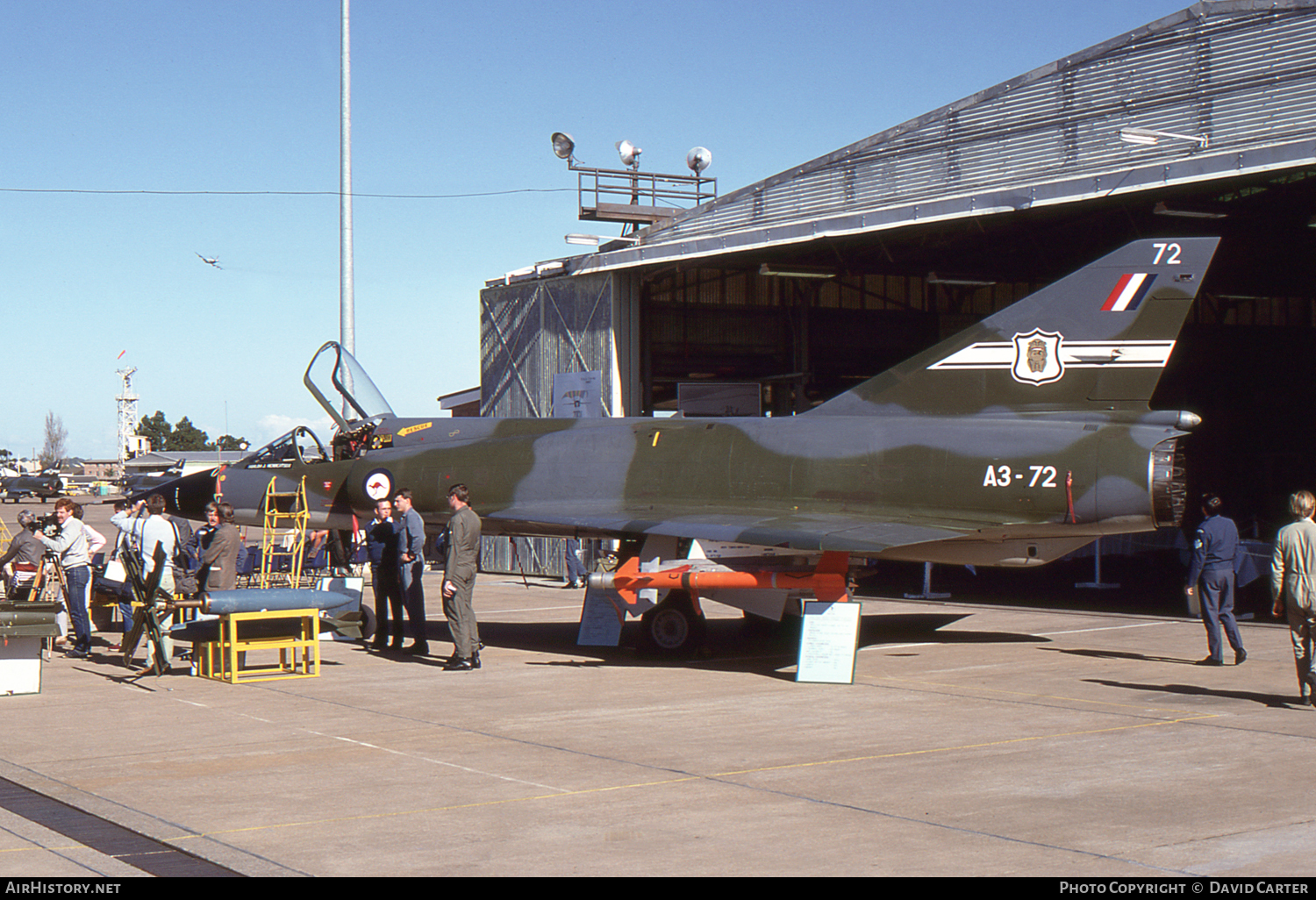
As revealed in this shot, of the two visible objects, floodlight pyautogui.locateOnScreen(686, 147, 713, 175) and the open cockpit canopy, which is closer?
the open cockpit canopy

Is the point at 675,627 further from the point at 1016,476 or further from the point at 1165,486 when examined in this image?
the point at 1165,486

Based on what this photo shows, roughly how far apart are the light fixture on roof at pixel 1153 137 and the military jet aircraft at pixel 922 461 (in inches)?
234

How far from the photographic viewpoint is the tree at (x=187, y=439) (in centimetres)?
13400

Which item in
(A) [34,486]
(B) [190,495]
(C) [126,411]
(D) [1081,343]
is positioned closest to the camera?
(D) [1081,343]

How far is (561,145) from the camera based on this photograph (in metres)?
29.7

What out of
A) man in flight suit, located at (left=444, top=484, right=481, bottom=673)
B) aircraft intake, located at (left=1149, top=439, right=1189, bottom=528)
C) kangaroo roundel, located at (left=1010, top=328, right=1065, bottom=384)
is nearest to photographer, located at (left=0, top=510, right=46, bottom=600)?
man in flight suit, located at (left=444, top=484, right=481, bottom=673)

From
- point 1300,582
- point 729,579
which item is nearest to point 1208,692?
point 1300,582

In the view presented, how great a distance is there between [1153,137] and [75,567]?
1649cm

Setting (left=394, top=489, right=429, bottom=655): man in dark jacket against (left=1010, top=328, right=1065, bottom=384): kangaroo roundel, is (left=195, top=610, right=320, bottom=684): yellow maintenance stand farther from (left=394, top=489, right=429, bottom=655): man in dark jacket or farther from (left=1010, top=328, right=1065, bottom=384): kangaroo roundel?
(left=1010, top=328, right=1065, bottom=384): kangaroo roundel

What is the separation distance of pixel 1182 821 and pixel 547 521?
29.7 ft

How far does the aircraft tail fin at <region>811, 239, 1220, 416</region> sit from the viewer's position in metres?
12.8

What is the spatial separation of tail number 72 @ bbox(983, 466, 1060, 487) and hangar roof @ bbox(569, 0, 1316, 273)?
19.5 ft

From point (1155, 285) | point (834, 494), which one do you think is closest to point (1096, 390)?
point (1155, 285)
